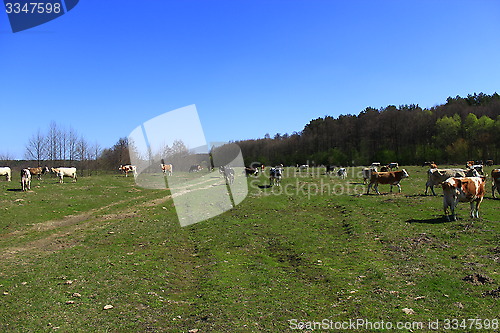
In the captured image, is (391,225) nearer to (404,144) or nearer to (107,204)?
(107,204)

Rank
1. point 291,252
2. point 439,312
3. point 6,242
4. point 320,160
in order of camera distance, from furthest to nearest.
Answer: point 320,160, point 6,242, point 291,252, point 439,312

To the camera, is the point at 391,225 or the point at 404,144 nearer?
the point at 391,225

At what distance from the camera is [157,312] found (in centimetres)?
920

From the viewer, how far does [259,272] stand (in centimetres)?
1215

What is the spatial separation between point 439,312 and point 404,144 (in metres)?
113

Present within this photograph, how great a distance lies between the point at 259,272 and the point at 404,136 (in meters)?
110

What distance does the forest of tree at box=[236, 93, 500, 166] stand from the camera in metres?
84.7

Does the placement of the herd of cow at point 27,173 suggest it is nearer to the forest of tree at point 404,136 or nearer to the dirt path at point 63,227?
the dirt path at point 63,227

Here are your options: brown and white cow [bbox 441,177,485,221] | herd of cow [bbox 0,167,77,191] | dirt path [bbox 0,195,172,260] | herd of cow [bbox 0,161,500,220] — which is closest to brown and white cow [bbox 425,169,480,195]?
herd of cow [bbox 0,161,500,220]

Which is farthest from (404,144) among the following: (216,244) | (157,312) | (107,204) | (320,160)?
(157,312)

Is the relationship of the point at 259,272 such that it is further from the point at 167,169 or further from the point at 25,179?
the point at 167,169

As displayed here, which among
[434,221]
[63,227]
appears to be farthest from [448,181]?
[63,227]

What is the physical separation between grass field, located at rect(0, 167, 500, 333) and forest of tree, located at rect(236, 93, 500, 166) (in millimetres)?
73164

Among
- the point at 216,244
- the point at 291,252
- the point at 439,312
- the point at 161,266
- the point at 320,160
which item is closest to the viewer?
the point at 439,312
